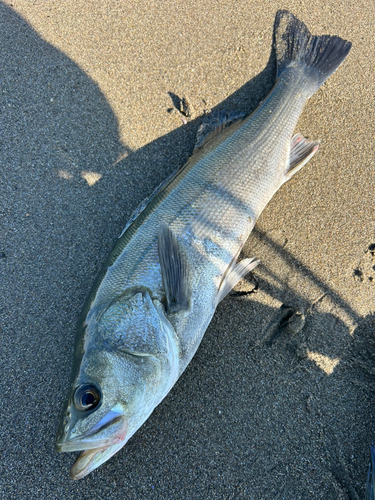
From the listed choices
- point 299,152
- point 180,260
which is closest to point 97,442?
point 180,260

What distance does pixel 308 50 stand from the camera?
294 cm

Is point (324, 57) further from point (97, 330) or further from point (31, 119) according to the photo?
point (97, 330)

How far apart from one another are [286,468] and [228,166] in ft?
7.76

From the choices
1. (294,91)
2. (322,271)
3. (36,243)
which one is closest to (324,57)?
(294,91)

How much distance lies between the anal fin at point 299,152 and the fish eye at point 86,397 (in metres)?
2.21

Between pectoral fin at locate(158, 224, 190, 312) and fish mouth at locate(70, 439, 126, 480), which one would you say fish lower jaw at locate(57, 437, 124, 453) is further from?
pectoral fin at locate(158, 224, 190, 312)

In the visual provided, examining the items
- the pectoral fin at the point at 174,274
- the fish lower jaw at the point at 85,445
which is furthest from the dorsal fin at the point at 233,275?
the fish lower jaw at the point at 85,445

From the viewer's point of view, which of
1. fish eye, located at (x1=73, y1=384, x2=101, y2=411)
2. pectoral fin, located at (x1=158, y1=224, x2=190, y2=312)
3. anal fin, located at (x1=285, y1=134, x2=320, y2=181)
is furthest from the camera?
anal fin, located at (x1=285, y1=134, x2=320, y2=181)

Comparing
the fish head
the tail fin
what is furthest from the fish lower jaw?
the tail fin

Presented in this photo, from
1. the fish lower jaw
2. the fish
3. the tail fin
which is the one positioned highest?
the tail fin

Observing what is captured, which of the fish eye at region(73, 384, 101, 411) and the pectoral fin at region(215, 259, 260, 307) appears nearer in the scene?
the fish eye at region(73, 384, 101, 411)

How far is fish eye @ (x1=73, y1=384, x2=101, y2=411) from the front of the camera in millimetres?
1687

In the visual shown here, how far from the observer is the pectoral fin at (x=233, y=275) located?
233 cm

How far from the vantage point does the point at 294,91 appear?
109 inches
